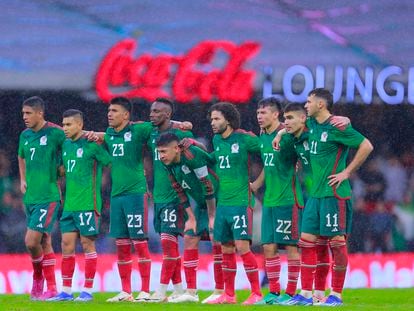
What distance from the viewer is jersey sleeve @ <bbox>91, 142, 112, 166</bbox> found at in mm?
18125

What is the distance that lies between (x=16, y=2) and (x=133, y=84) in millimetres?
1906

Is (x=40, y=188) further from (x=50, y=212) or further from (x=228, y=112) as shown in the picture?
(x=228, y=112)

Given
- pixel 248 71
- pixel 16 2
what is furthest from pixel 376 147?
pixel 16 2

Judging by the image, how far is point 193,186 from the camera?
17719 millimetres

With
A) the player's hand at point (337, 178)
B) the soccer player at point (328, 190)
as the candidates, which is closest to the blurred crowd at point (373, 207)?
the soccer player at point (328, 190)

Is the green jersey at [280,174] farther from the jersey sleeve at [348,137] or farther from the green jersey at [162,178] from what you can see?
the green jersey at [162,178]

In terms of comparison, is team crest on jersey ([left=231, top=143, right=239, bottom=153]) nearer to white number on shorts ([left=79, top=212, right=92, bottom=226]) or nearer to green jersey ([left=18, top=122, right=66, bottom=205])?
white number on shorts ([left=79, top=212, right=92, bottom=226])

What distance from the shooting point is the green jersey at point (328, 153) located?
16.7 m

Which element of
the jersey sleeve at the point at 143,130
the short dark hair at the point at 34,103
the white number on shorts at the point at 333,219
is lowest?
the white number on shorts at the point at 333,219

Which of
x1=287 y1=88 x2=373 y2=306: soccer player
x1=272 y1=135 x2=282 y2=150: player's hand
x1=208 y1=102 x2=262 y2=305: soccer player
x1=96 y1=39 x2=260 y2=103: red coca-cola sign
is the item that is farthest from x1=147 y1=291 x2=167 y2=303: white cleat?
x1=96 y1=39 x2=260 y2=103: red coca-cola sign

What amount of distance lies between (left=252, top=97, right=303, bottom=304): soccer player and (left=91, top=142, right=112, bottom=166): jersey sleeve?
1731 millimetres

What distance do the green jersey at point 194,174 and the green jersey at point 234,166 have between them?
134mm

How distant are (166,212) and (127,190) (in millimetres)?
541

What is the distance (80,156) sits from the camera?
18.1 meters
